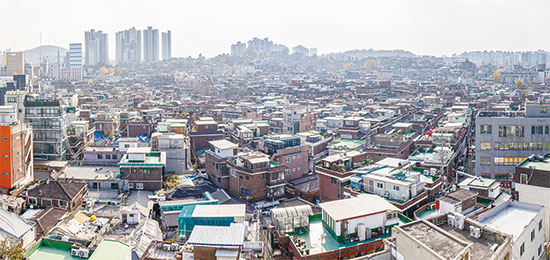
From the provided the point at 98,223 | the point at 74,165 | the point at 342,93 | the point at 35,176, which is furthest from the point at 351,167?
the point at 342,93

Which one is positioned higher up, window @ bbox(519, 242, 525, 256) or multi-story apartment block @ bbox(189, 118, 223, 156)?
multi-story apartment block @ bbox(189, 118, 223, 156)

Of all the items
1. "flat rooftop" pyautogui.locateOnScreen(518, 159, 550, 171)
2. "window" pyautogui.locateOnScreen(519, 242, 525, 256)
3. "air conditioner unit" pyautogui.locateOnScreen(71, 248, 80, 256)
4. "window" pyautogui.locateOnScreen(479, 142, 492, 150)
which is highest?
"window" pyautogui.locateOnScreen(479, 142, 492, 150)

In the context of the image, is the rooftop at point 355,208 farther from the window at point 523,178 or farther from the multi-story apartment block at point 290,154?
the multi-story apartment block at point 290,154

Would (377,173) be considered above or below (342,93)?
below

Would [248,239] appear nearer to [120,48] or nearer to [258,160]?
[258,160]

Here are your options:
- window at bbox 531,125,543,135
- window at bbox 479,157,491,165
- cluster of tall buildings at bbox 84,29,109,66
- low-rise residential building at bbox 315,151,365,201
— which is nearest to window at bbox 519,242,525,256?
low-rise residential building at bbox 315,151,365,201

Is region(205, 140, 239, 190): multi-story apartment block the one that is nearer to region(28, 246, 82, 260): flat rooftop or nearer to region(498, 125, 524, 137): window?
region(28, 246, 82, 260): flat rooftop
